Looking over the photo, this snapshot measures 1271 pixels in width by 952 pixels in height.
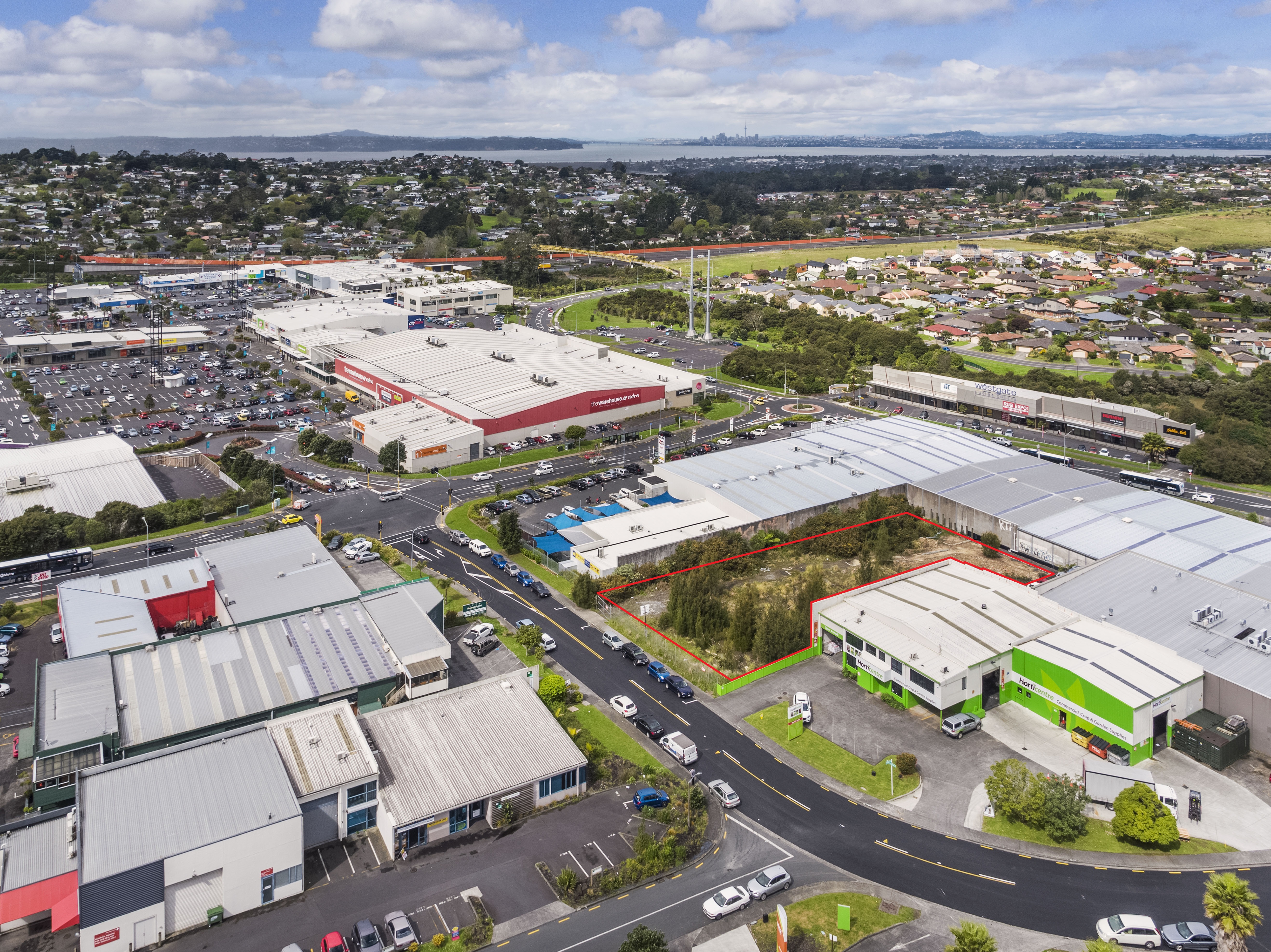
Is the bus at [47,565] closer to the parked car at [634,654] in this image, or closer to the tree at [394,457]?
the tree at [394,457]

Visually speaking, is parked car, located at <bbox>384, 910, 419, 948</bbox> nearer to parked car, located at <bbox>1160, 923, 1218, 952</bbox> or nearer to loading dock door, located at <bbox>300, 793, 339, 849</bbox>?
loading dock door, located at <bbox>300, 793, 339, 849</bbox>

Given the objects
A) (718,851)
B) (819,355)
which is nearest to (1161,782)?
(718,851)

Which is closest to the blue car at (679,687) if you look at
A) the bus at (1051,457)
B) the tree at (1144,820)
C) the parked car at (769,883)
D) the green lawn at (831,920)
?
the parked car at (769,883)

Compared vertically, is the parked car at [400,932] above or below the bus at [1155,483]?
below

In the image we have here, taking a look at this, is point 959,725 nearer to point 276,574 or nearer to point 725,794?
point 725,794

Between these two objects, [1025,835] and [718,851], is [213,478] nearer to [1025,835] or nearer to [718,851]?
[718,851]
